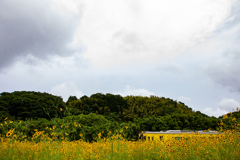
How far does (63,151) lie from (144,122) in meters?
12.3

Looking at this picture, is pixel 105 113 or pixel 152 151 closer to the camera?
pixel 152 151

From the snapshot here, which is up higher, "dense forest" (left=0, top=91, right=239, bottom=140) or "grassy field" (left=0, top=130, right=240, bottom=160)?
"dense forest" (left=0, top=91, right=239, bottom=140)

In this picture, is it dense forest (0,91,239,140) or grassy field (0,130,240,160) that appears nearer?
grassy field (0,130,240,160)

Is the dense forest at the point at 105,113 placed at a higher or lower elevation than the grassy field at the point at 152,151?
higher

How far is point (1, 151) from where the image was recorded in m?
5.75

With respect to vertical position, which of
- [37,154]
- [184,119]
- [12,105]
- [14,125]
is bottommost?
[37,154]

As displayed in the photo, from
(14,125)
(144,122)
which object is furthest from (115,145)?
(144,122)

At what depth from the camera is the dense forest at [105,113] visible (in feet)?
45.1

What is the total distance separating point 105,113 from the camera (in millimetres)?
29078

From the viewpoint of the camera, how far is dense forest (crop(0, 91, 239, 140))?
13.7 meters

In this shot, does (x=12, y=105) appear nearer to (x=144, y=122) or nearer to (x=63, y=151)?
(x=144, y=122)

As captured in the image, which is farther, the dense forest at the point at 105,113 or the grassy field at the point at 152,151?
the dense forest at the point at 105,113

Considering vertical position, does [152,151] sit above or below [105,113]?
below

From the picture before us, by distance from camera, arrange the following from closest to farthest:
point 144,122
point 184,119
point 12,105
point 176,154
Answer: point 176,154, point 144,122, point 184,119, point 12,105
